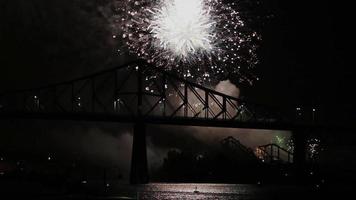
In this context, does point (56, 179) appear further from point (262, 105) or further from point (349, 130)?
point (349, 130)

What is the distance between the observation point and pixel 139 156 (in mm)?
176375

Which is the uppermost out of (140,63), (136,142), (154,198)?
(140,63)

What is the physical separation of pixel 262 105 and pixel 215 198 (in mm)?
42774

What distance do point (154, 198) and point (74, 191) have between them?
17.9 metres

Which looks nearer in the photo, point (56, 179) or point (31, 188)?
point (31, 188)

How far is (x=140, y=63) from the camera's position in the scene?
182 meters

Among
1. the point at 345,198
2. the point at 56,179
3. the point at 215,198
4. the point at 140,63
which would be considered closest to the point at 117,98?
the point at 140,63

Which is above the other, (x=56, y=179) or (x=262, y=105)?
(x=262, y=105)

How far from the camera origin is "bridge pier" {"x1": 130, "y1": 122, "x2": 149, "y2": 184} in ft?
566

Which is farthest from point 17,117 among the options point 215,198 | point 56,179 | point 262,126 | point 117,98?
point 262,126

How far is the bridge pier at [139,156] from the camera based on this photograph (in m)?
172

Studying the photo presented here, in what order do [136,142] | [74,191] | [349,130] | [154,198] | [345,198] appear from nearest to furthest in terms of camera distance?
[74,191]
[154,198]
[345,198]
[136,142]
[349,130]

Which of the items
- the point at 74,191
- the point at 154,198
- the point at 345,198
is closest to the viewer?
the point at 74,191

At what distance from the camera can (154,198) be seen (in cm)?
14762
